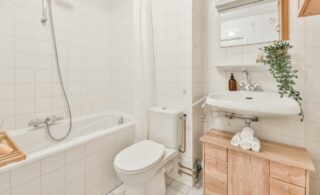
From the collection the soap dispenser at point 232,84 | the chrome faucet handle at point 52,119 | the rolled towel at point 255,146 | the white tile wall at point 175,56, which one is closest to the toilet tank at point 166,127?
the white tile wall at point 175,56

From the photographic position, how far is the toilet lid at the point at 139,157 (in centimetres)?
123

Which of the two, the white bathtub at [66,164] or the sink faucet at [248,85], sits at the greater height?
the sink faucet at [248,85]

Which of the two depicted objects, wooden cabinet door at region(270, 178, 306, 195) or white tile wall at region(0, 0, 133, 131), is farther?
white tile wall at region(0, 0, 133, 131)

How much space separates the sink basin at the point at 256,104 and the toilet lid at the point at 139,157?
0.64 meters

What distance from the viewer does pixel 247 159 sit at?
1209 mm

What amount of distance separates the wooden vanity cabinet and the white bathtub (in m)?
0.91

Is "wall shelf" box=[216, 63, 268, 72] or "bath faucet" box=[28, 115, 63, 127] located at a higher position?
"wall shelf" box=[216, 63, 268, 72]

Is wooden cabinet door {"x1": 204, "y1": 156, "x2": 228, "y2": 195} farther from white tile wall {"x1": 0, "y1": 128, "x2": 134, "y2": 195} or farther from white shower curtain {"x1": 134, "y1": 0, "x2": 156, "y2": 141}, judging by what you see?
white tile wall {"x1": 0, "y1": 128, "x2": 134, "y2": 195}

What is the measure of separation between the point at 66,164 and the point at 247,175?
1400 mm

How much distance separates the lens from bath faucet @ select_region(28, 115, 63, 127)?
161 cm

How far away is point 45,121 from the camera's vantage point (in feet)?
5.54

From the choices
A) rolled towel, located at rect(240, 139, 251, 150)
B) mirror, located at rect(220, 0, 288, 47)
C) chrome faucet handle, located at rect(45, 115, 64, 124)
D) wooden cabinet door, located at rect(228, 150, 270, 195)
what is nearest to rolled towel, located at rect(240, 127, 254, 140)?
rolled towel, located at rect(240, 139, 251, 150)

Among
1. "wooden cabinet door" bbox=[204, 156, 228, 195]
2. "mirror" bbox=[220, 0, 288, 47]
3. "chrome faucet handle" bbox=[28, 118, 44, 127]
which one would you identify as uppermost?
"mirror" bbox=[220, 0, 288, 47]

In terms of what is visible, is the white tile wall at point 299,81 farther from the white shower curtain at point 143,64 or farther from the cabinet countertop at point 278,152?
the white shower curtain at point 143,64
